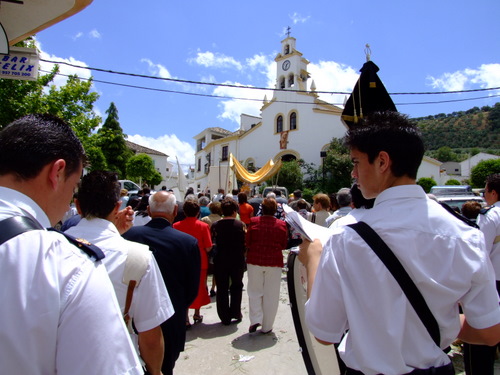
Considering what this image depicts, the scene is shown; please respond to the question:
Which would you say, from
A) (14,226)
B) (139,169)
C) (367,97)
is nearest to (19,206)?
(14,226)

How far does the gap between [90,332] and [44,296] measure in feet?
0.49

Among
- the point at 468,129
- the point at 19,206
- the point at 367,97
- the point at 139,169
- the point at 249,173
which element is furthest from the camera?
the point at 468,129

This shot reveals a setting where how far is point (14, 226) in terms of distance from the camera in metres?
0.87

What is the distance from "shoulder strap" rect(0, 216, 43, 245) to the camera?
2.78 ft

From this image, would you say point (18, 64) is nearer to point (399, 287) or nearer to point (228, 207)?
point (228, 207)

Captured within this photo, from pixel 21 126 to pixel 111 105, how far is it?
4683cm

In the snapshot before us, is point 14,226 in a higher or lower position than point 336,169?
lower

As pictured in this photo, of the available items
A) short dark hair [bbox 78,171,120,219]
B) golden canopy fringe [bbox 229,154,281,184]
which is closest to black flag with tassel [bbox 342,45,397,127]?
short dark hair [bbox 78,171,120,219]

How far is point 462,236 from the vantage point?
1.36 meters

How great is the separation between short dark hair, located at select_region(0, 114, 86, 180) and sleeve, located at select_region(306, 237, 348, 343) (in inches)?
40.7

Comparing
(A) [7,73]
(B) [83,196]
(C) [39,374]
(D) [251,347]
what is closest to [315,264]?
(C) [39,374]

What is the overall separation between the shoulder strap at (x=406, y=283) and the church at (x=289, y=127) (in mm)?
28978

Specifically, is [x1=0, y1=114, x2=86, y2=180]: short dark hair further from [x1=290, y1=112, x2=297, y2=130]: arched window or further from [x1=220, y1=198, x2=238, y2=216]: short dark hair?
[x1=290, y1=112, x2=297, y2=130]: arched window

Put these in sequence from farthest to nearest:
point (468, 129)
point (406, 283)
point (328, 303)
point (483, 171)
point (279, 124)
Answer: point (468, 129)
point (279, 124)
point (483, 171)
point (328, 303)
point (406, 283)
